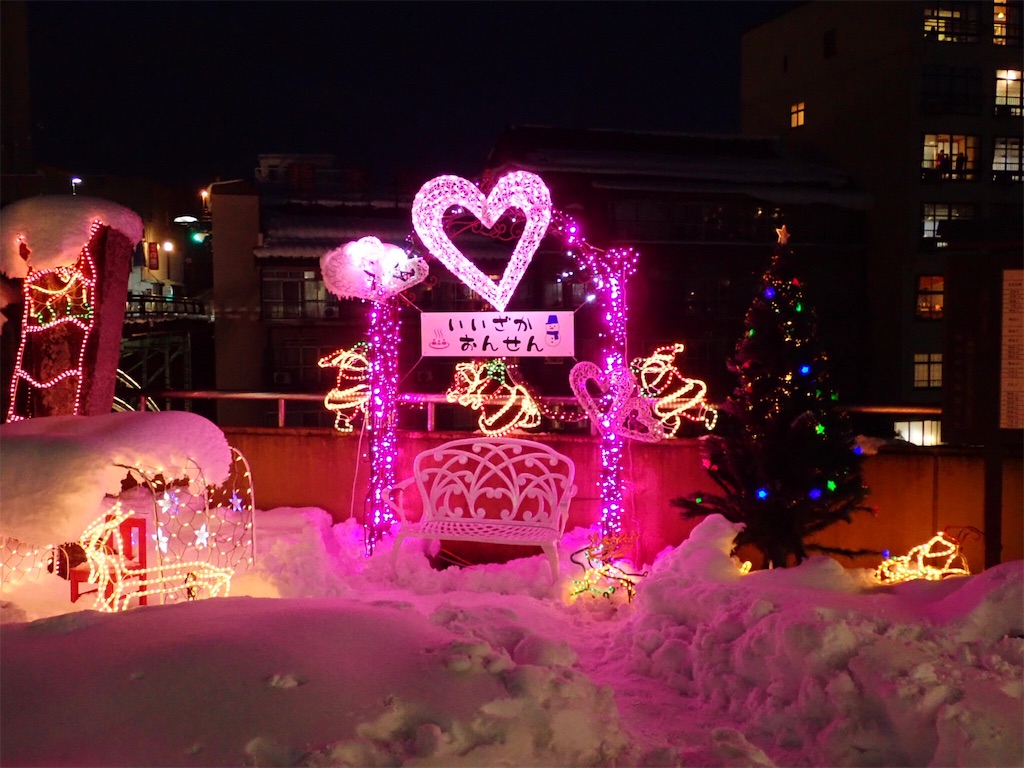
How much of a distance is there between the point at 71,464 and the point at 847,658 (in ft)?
17.4

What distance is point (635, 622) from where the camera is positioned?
21.3ft

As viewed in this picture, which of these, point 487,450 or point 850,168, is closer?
point 487,450

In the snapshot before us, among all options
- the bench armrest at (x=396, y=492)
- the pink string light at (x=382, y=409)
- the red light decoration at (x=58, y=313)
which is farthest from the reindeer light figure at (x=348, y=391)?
the red light decoration at (x=58, y=313)

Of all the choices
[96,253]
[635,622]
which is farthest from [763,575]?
[96,253]

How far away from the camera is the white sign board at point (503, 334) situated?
8.02 meters

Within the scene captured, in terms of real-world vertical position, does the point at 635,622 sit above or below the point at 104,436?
below

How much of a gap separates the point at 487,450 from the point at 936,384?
26419mm

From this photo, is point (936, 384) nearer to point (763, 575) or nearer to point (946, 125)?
point (946, 125)

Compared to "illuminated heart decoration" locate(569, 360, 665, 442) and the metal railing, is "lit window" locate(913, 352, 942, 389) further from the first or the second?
"illuminated heart decoration" locate(569, 360, 665, 442)

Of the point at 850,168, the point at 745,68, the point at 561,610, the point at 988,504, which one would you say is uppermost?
the point at 745,68

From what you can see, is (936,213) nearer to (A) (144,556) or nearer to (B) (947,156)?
(B) (947,156)

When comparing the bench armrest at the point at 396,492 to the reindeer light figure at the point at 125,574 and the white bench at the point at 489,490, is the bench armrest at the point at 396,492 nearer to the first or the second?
the white bench at the point at 489,490

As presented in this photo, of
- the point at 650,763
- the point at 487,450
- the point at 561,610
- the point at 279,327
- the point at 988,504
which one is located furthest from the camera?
the point at 279,327

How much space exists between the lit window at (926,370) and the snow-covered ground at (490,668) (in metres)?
25.2
